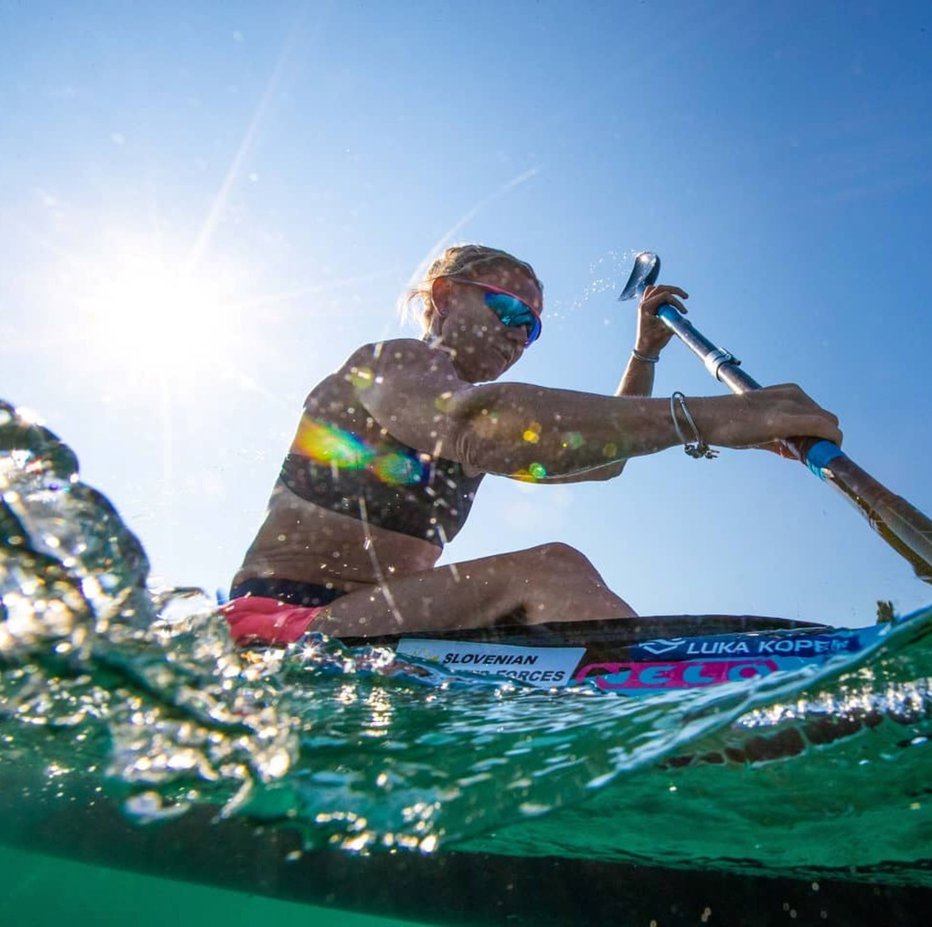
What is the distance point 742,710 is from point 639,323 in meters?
3.10

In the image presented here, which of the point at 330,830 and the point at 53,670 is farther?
the point at 330,830

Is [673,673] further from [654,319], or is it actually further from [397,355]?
[654,319]

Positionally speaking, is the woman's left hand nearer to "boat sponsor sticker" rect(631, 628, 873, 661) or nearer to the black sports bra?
the black sports bra

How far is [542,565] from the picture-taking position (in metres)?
2.52

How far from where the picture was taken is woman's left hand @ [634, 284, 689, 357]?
14.1ft

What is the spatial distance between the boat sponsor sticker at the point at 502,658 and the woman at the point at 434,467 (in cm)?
13

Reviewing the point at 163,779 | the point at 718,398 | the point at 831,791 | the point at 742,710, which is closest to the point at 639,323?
the point at 718,398

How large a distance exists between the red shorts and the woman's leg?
0.09m

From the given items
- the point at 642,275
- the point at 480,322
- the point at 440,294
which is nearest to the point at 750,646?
the point at 480,322

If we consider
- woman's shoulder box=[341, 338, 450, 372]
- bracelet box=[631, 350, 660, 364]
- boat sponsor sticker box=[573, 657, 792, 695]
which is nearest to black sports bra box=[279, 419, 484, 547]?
woman's shoulder box=[341, 338, 450, 372]

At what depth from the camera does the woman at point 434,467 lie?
2328 millimetres

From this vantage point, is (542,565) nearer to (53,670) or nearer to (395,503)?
(395,503)

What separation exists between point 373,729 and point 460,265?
2.18 m

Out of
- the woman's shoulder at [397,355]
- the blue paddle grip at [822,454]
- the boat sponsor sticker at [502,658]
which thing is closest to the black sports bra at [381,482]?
the woman's shoulder at [397,355]
